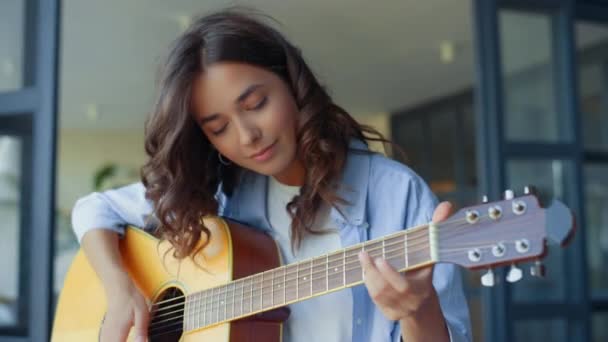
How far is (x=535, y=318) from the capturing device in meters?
2.76

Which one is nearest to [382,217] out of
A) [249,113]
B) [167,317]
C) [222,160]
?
[249,113]

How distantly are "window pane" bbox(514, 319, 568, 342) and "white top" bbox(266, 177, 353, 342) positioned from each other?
1.65 m

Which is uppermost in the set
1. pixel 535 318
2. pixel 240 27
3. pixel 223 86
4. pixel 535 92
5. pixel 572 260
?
pixel 535 92

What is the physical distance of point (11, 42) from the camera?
2.32 meters

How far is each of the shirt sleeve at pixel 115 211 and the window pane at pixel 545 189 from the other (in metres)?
1.58

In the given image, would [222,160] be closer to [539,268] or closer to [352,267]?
[352,267]

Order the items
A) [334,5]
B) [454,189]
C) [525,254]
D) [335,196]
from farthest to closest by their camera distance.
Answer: [454,189] < [334,5] < [335,196] < [525,254]

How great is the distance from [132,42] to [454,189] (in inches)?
124

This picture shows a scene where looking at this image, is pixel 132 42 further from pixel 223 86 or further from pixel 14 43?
pixel 223 86

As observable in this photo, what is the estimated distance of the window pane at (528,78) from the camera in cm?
281

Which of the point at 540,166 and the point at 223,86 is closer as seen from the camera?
the point at 223,86

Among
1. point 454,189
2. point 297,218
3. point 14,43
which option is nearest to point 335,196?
point 297,218

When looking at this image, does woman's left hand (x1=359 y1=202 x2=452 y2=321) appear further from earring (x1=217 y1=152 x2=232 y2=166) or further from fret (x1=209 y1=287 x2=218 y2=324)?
earring (x1=217 y1=152 x2=232 y2=166)

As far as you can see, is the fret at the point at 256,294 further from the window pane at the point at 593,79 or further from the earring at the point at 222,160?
the window pane at the point at 593,79
